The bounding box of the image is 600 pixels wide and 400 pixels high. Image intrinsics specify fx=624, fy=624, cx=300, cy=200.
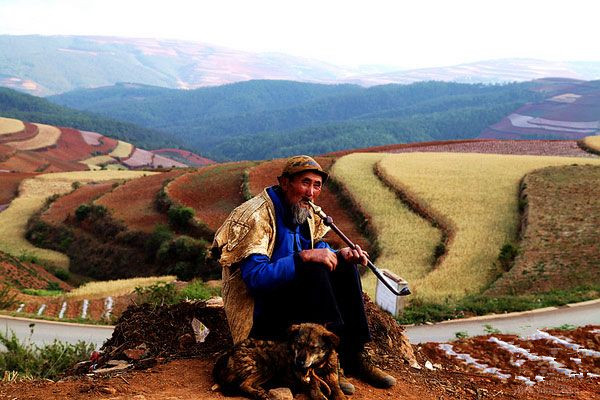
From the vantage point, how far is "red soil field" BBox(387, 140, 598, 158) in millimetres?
49875

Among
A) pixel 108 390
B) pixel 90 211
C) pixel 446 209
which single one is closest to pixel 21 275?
pixel 90 211

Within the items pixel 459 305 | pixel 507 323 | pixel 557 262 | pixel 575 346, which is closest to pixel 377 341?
pixel 575 346

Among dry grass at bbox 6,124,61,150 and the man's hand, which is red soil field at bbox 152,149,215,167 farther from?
the man's hand

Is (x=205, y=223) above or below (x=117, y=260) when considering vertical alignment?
above

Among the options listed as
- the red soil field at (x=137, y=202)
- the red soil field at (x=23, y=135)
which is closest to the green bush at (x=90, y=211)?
the red soil field at (x=137, y=202)

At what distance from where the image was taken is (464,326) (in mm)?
12828

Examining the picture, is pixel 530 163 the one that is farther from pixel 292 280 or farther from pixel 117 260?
pixel 292 280

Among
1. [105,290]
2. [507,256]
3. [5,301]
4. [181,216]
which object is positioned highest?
[507,256]

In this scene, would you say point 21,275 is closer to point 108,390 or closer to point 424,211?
point 424,211

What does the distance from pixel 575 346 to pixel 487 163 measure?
105 feet

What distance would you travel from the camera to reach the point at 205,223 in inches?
1356

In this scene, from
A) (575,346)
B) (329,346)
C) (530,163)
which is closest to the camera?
(329,346)

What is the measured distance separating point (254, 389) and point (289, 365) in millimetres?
323

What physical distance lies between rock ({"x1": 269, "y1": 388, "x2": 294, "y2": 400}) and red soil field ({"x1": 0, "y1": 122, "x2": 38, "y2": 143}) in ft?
413
